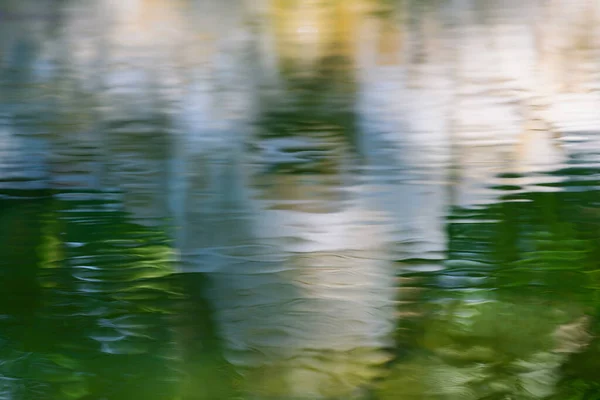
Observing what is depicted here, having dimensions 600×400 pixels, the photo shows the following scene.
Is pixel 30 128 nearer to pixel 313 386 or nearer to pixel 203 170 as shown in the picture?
pixel 203 170

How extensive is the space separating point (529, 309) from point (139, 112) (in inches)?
15.3

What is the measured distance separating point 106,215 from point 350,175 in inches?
8.7

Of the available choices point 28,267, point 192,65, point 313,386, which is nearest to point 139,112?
point 192,65

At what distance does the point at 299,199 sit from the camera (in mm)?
512

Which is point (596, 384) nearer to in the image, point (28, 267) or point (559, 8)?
point (559, 8)

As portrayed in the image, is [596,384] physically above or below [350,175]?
below

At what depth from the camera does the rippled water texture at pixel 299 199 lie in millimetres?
496

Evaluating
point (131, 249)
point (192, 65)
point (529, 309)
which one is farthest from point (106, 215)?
point (529, 309)

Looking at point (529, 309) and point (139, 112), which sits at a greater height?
point (139, 112)

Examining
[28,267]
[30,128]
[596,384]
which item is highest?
[30,128]

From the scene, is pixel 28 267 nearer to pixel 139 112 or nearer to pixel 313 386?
pixel 139 112

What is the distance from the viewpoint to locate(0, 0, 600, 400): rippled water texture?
50cm

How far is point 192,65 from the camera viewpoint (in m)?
0.52

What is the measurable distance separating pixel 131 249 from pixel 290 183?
0.50 feet
